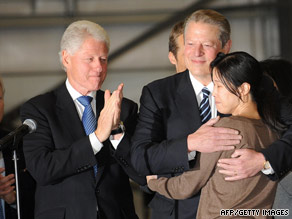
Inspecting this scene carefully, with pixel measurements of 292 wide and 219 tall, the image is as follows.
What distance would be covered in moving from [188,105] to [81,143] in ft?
1.63

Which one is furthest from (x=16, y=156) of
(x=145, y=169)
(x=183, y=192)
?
(x=183, y=192)

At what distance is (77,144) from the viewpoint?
270cm

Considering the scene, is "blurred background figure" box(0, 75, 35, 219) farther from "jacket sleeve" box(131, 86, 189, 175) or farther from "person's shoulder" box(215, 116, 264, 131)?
"person's shoulder" box(215, 116, 264, 131)

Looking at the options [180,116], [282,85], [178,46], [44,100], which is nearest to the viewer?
[180,116]

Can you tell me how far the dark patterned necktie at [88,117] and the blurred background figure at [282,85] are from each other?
0.86 metres

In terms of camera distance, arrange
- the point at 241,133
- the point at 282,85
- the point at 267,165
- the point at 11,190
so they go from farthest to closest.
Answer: the point at 11,190 → the point at 282,85 → the point at 267,165 → the point at 241,133

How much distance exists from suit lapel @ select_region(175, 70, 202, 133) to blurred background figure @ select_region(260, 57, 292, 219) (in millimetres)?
493

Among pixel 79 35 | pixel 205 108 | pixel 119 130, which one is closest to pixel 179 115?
pixel 205 108

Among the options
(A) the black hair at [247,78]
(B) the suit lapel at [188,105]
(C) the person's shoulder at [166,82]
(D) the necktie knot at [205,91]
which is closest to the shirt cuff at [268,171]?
(A) the black hair at [247,78]

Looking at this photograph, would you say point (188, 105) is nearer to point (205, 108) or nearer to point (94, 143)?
point (205, 108)

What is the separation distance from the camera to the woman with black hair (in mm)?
2275

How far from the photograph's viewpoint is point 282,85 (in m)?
3.07

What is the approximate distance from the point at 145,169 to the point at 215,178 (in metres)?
0.34

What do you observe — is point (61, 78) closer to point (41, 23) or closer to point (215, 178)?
point (41, 23)
